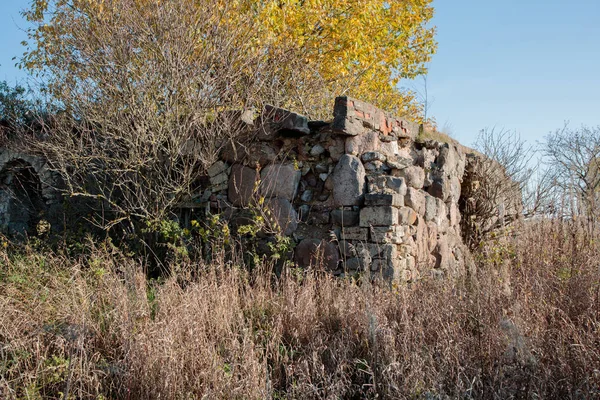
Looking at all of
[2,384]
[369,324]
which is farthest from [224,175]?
[2,384]

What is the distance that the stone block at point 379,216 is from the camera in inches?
203

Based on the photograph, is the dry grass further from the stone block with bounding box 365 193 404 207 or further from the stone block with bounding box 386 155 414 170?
the stone block with bounding box 386 155 414 170

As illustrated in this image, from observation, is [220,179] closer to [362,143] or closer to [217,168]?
[217,168]

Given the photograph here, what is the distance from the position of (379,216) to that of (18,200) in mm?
6423

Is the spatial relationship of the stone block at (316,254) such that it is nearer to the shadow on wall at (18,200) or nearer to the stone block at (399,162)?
the stone block at (399,162)

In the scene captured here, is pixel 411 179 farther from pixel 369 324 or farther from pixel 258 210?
pixel 369 324

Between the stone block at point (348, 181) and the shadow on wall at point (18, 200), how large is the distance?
17.8 ft

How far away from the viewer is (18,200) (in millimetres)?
8680

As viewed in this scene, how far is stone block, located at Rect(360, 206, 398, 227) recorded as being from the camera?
5.17 metres

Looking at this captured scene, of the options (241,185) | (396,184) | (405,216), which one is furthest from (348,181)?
(241,185)

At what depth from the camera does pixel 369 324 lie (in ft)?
12.4

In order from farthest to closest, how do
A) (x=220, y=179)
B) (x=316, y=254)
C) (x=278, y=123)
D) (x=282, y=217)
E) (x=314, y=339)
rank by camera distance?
(x=220, y=179) < (x=278, y=123) < (x=282, y=217) < (x=316, y=254) < (x=314, y=339)

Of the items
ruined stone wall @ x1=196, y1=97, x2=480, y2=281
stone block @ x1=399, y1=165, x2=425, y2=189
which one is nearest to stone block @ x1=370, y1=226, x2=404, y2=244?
ruined stone wall @ x1=196, y1=97, x2=480, y2=281

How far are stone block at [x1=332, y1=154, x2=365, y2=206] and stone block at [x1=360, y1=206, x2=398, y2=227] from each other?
170 mm
